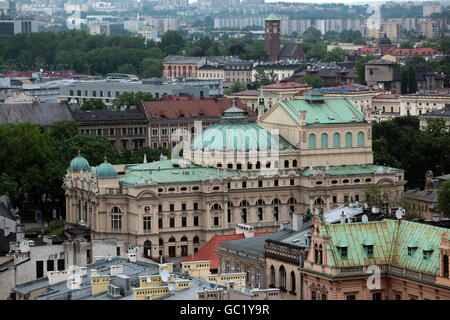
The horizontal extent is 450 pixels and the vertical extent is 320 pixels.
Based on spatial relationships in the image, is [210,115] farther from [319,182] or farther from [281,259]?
[281,259]

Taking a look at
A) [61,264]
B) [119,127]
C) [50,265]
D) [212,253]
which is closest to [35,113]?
[119,127]

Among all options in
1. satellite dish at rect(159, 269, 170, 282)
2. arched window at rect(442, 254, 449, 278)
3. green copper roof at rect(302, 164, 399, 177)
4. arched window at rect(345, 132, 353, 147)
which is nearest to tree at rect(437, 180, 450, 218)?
green copper roof at rect(302, 164, 399, 177)

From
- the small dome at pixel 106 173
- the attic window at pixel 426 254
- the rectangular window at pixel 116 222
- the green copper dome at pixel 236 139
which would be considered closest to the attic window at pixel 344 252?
the attic window at pixel 426 254

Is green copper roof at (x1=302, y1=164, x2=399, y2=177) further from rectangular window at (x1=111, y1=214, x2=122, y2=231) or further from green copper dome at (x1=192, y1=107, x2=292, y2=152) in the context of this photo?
rectangular window at (x1=111, y1=214, x2=122, y2=231)

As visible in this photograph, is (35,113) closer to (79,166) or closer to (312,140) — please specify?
(79,166)

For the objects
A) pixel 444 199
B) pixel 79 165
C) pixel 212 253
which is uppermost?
pixel 79 165

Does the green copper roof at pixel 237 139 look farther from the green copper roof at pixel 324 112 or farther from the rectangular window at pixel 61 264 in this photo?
the rectangular window at pixel 61 264

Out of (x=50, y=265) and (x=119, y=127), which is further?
(x=119, y=127)

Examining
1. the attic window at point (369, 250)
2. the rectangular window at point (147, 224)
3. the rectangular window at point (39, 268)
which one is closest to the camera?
the attic window at point (369, 250)
